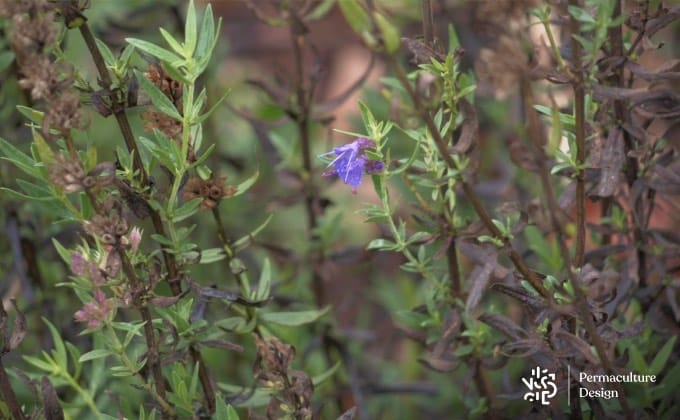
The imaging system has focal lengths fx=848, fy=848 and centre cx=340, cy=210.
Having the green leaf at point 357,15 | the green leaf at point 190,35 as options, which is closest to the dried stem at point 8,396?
the green leaf at point 190,35

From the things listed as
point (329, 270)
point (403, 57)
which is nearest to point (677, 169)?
point (329, 270)

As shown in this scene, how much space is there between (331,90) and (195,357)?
1611 mm

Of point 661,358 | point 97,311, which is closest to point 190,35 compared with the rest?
point 97,311

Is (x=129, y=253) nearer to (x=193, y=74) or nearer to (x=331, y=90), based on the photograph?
(x=193, y=74)

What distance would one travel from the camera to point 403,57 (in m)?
1.41

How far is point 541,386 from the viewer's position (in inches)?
32.5

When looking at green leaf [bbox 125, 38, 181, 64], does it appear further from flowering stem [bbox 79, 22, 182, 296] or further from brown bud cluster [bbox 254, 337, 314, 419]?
brown bud cluster [bbox 254, 337, 314, 419]

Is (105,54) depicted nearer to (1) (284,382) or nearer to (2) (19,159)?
(2) (19,159)

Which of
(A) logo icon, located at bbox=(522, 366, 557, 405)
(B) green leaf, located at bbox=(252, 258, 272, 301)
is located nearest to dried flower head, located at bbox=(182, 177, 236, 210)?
(B) green leaf, located at bbox=(252, 258, 272, 301)

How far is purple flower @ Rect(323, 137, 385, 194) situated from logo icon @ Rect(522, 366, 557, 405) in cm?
25

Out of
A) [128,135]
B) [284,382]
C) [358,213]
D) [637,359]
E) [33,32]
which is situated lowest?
[637,359]

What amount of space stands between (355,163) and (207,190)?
144 mm

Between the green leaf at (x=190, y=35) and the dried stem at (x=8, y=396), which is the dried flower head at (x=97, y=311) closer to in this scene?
the dried stem at (x=8, y=396)

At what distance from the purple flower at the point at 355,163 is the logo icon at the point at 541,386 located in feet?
0.83
